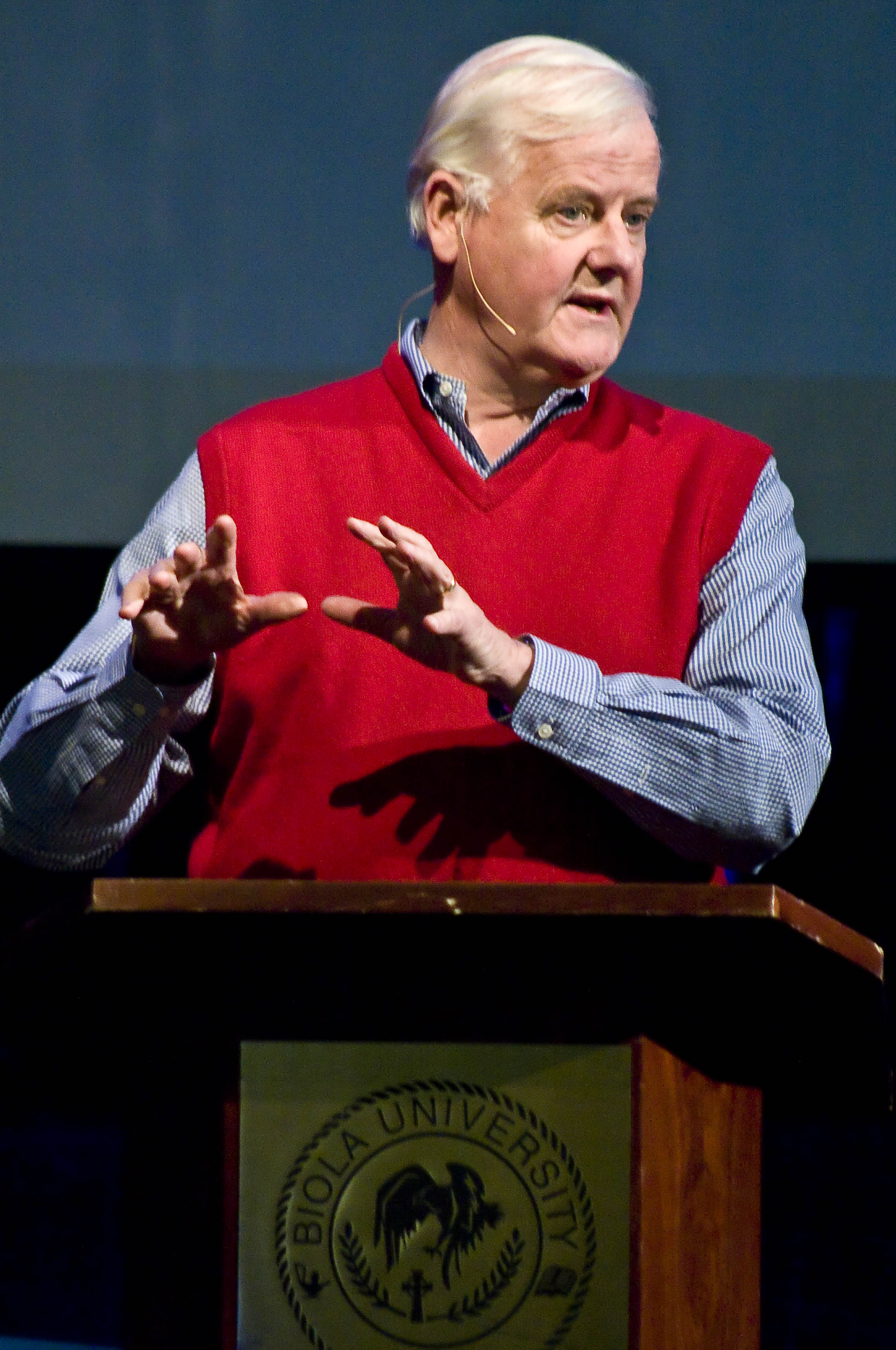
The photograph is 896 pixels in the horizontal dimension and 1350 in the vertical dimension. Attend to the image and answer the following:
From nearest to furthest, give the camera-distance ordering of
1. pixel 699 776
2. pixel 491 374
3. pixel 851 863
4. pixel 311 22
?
pixel 699 776
pixel 491 374
pixel 311 22
pixel 851 863

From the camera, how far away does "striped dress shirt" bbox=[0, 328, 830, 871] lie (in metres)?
1.18

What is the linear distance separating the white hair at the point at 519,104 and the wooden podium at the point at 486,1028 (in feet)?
2.72

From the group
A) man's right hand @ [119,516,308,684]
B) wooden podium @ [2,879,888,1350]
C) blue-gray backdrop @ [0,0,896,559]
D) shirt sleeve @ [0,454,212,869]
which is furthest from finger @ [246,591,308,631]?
blue-gray backdrop @ [0,0,896,559]

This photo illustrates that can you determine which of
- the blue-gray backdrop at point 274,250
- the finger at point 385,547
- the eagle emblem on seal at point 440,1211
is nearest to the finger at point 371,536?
the finger at point 385,547

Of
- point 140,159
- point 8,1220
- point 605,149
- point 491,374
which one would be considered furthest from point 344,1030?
point 140,159

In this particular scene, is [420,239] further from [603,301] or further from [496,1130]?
[496,1130]

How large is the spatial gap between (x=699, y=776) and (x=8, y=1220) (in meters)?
1.60

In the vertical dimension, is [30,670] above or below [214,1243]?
above

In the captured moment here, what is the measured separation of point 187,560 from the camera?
110 centimetres

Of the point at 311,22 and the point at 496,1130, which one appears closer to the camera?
the point at 496,1130

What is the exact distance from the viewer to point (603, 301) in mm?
1449

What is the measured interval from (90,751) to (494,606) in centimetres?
40

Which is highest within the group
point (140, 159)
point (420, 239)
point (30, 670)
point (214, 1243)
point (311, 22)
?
point (311, 22)

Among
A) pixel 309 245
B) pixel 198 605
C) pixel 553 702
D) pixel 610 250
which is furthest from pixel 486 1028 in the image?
pixel 309 245
